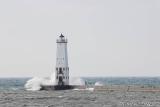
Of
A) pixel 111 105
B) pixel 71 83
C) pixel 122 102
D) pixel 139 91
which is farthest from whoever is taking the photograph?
pixel 71 83

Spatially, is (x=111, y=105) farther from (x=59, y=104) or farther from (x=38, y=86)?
(x=38, y=86)

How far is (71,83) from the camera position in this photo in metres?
126

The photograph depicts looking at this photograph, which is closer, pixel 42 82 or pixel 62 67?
pixel 62 67

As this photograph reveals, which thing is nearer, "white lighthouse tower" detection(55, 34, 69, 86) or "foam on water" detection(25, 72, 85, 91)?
"white lighthouse tower" detection(55, 34, 69, 86)

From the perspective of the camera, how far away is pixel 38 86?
12950cm

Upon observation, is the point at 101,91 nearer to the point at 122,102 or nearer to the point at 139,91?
the point at 139,91

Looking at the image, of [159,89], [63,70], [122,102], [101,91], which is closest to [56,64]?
[63,70]

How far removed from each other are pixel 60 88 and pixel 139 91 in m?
15.8

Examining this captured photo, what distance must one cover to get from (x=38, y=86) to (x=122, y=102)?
50.5m

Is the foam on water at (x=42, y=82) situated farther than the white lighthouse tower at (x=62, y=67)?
Yes

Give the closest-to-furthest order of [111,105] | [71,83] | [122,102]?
[111,105] → [122,102] → [71,83]

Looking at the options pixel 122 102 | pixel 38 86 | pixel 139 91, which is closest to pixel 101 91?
pixel 139 91

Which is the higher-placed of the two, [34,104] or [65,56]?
[65,56]

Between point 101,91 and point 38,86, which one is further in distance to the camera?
point 38,86
